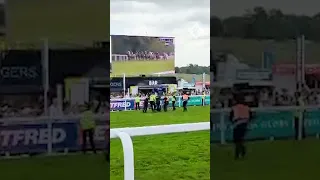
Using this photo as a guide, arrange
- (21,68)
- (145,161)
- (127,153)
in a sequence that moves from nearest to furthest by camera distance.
Answer: (21,68), (127,153), (145,161)

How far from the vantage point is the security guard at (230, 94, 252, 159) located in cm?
394

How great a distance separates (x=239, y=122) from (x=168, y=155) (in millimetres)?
2703

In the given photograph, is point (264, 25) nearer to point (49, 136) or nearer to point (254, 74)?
point (254, 74)

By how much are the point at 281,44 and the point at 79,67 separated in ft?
5.07

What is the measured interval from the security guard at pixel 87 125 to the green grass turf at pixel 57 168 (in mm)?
89

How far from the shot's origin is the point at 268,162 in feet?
13.1

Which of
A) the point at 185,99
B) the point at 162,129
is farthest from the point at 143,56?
the point at 162,129

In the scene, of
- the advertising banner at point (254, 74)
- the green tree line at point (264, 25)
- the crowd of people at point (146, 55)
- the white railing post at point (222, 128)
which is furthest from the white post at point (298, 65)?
the crowd of people at point (146, 55)

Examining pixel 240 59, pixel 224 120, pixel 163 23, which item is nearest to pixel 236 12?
pixel 240 59

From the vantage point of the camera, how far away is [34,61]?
3.36m

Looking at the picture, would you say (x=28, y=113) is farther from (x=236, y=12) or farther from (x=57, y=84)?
(x=236, y=12)

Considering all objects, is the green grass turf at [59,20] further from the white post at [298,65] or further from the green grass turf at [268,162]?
the white post at [298,65]

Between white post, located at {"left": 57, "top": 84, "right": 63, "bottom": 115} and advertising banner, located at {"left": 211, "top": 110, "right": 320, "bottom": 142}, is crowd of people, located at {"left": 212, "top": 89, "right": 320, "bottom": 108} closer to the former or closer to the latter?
advertising banner, located at {"left": 211, "top": 110, "right": 320, "bottom": 142}

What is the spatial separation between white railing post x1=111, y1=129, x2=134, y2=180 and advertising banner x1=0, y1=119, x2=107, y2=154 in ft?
1.78
